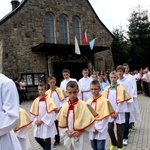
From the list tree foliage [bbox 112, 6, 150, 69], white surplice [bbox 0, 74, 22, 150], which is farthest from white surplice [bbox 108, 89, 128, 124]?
tree foliage [bbox 112, 6, 150, 69]

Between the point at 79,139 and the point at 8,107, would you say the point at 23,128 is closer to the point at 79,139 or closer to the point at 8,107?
the point at 79,139

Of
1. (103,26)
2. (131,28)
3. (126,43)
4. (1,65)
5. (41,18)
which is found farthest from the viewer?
(126,43)

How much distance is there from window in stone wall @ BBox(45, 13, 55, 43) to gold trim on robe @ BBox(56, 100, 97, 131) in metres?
16.0

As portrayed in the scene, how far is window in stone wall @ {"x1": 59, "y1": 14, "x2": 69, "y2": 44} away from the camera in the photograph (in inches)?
807

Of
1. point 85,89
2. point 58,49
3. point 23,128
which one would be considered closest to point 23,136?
point 23,128

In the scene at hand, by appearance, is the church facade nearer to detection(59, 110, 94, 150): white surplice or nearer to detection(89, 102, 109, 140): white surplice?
detection(89, 102, 109, 140): white surplice

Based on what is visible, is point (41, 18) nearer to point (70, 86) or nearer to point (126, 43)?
point (126, 43)

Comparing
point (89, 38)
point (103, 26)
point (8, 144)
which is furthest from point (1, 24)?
point (8, 144)

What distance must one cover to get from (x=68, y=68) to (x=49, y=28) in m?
3.41

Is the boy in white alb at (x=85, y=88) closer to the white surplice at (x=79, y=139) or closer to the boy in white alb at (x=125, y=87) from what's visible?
the boy in white alb at (x=125, y=87)

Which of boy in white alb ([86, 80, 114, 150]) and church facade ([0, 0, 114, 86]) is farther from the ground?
church facade ([0, 0, 114, 86])

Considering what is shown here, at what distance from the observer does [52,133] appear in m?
5.45

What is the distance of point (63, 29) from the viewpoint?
2067cm

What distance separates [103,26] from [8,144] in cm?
2163
